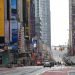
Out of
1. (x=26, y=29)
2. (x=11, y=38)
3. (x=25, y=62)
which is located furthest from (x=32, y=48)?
(x=11, y=38)

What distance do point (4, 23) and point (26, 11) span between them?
4687 cm

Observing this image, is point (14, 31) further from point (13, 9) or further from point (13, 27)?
point (13, 9)

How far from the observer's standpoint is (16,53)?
4572 inches

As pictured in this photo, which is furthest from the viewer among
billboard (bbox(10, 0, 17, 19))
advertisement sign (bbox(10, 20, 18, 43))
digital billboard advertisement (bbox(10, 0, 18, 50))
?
billboard (bbox(10, 0, 17, 19))

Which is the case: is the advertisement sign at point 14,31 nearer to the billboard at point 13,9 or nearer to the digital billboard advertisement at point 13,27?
the digital billboard advertisement at point 13,27

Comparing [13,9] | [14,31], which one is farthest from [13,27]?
[13,9]

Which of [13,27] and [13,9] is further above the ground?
[13,9]

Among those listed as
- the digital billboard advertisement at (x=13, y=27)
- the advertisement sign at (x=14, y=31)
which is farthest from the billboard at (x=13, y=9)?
the advertisement sign at (x=14, y=31)

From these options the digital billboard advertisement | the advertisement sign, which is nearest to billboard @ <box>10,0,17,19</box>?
the digital billboard advertisement

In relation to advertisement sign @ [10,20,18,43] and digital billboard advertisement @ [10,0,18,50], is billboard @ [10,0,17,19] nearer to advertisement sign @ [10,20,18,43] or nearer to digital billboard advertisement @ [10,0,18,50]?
digital billboard advertisement @ [10,0,18,50]

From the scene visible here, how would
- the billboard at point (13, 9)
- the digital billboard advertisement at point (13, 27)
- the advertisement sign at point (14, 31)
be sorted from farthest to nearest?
the billboard at point (13, 9) < the advertisement sign at point (14, 31) < the digital billboard advertisement at point (13, 27)

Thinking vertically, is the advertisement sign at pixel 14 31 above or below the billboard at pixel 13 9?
below

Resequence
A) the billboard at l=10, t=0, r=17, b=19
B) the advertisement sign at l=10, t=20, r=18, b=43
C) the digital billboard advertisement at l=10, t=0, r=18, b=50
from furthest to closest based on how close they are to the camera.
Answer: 1. the billboard at l=10, t=0, r=17, b=19
2. the advertisement sign at l=10, t=20, r=18, b=43
3. the digital billboard advertisement at l=10, t=0, r=18, b=50

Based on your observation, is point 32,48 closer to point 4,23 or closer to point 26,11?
point 26,11
